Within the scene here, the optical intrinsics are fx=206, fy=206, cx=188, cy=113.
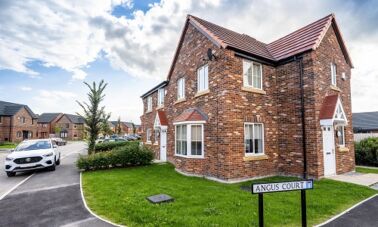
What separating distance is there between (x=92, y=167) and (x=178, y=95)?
7413 mm

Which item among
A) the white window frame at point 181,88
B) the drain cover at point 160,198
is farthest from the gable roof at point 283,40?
the drain cover at point 160,198

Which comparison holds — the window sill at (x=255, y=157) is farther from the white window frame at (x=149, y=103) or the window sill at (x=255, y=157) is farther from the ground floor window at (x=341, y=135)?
the white window frame at (x=149, y=103)

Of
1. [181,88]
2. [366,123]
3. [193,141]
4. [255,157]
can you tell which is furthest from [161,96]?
[366,123]

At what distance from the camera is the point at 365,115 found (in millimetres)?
34031

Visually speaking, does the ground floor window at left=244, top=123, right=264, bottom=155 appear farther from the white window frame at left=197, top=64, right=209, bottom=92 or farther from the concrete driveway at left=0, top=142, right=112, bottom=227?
the concrete driveway at left=0, top=142, right=112, bottom=227

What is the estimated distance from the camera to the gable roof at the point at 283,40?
10531mm

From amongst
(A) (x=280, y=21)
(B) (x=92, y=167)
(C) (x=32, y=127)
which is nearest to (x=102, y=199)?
(B) (x=92, y=167)

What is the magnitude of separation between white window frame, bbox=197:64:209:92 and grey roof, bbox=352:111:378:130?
30.4 m

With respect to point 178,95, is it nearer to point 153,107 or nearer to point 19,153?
point 153,107

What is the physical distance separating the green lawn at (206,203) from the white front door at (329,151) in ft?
3.94

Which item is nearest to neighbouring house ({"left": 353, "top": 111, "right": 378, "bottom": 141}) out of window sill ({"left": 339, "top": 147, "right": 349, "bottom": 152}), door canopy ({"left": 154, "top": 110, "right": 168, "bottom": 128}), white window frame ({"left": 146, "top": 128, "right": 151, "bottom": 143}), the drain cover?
window sill ({"left": 339, "top": 147, "right": 349, "bottom": 152})

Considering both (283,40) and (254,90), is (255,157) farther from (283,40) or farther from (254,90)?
(283,40)

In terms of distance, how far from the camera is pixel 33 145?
1345cm

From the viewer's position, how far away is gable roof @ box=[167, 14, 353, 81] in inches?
415
